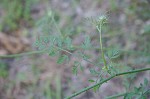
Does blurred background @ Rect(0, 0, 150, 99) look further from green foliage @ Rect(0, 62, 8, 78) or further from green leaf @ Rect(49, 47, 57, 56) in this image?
green leaf @ Rect(49, 47, 57, 56)

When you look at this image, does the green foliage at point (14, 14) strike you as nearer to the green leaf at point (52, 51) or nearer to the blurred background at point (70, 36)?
the blurred background at point (70, 36)

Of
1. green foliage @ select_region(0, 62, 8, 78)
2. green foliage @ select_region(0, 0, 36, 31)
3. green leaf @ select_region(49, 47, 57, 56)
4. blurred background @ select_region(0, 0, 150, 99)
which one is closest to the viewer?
green leaf @ select_region(49, 47, 57, 56)

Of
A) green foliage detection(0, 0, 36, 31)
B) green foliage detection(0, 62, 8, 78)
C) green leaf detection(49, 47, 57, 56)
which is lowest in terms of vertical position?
green leaf detection(49, 47, 57, 56)

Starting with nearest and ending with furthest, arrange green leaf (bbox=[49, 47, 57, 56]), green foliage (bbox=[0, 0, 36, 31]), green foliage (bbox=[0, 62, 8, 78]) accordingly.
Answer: green leaf (bbox=[49, 47, 57, 56]) < green foliage (bbox=[0, 62, 8, 78]) < green foliage (bbox=[0, 0, 36, 31])

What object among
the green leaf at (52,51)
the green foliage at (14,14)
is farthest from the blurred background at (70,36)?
the green leaf at (52,51)

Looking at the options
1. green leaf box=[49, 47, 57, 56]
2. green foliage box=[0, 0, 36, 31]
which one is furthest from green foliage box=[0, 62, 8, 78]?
green leaf box=[49, 47, 57, 56]

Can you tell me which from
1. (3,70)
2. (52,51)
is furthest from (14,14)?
(52,51)

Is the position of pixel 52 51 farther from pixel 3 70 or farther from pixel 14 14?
pixel 14 14

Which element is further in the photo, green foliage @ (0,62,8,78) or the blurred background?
green foliage @ (0,62,8,78)
